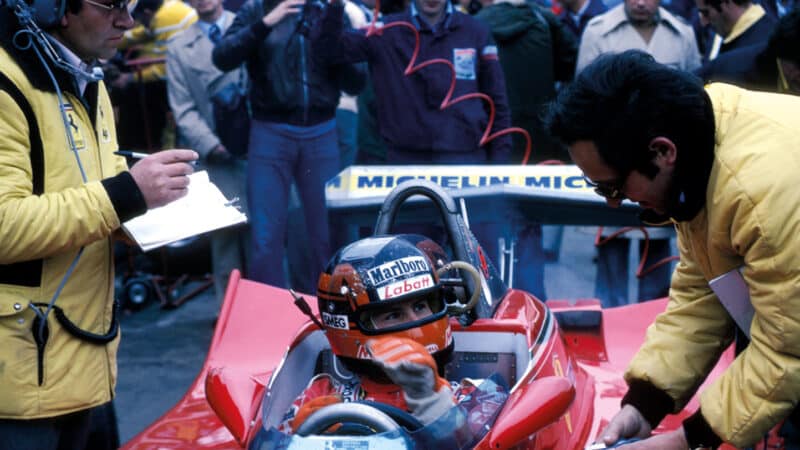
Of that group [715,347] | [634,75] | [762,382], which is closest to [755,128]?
[634,75]

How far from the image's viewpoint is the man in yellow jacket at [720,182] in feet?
6.61

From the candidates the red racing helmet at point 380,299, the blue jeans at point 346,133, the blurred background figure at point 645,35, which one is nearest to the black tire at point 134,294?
the blue jeans at point 346,133

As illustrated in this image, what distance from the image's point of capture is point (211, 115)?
6277 millimetres

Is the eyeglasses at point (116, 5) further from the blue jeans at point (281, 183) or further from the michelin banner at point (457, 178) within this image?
the blue jeans at point (281, 183)

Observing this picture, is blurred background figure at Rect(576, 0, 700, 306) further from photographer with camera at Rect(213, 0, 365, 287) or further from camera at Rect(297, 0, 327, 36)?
camera at Rect(297, 0, 327, 36)

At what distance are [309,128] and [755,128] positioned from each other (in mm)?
3860

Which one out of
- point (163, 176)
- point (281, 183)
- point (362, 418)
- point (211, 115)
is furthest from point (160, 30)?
point (362, 418)

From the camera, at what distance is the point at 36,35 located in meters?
2.55

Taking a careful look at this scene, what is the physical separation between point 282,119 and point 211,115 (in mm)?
776

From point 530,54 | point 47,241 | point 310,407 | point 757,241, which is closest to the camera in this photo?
point 757,241

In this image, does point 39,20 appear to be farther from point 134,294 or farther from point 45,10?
point 134,294

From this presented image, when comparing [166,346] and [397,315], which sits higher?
[397,315]

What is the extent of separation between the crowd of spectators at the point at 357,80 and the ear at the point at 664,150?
3.05 metres

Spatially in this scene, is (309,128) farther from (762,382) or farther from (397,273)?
(762,382)
